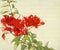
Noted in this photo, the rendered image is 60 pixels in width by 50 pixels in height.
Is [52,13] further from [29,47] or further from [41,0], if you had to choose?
[29,47]

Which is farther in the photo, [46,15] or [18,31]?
[46,15]

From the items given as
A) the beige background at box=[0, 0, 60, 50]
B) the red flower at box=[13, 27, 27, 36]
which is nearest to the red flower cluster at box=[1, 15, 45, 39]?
the red flower at box=[13, 27, 27, 36]

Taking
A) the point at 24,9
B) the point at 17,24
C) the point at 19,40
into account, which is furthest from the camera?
the point at 24,9

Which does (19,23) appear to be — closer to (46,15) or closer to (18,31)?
(18,31)

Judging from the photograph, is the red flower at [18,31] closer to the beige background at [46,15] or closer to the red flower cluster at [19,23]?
the red flower cluster at [19,23]

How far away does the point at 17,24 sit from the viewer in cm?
124

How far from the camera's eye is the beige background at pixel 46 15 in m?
1.96

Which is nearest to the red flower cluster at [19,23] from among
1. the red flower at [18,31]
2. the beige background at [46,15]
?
the red flower at [18,31]

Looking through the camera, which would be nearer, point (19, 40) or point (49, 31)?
point (19, 40)

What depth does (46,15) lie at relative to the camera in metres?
1.98

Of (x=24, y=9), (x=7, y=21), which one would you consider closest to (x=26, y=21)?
(x=7, y=21)

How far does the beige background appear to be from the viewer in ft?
6.44

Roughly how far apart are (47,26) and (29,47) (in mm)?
672

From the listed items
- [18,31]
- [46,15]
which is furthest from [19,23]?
[46,15]
